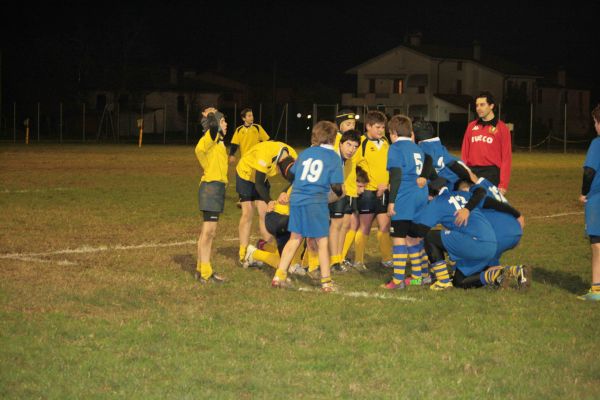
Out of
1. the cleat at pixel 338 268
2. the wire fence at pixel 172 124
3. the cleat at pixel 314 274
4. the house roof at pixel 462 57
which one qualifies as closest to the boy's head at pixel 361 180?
the cleat at pixel 338 268

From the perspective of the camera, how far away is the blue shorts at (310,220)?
9.66 m

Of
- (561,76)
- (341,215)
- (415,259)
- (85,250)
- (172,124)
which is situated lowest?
(85,250)

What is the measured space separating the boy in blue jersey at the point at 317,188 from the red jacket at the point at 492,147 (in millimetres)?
2365

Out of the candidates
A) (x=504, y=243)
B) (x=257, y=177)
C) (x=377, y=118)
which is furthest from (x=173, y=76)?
(x=504, y=243)

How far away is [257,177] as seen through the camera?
10.7 metres

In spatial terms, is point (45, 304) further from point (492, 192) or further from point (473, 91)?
A: point (473, 91)

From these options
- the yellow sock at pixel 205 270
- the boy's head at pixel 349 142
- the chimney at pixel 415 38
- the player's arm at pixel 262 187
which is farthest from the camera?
the chimney at pixel 415 38

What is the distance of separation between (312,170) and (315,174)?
5 cm

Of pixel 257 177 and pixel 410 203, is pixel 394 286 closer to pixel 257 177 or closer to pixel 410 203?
pixel 410 203

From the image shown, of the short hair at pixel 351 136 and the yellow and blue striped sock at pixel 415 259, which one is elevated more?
the short hair at pixel 351 136

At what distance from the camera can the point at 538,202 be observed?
67.0ft

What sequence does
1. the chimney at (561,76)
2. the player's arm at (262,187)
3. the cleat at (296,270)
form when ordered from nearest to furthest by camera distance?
the player's arm at (262,187) → the cleat at (296,270) → the chimney at (561,76)

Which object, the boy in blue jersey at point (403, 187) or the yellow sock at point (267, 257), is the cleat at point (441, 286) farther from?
the yellow sock at point (267, 257)

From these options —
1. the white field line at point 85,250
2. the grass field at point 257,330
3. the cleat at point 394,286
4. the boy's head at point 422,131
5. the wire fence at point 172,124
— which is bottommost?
the grass field at point 257,330
